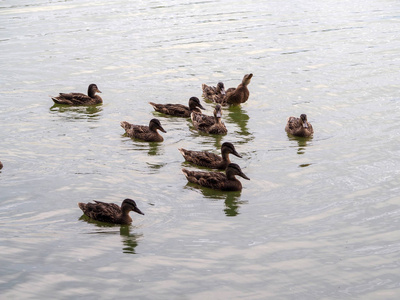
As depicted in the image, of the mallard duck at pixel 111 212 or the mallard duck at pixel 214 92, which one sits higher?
the mallard duck at pixel 214 92

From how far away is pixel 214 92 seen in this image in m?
18.6

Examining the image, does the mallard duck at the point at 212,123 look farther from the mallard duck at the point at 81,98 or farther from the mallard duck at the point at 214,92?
the mallard duck at the point at 81,98

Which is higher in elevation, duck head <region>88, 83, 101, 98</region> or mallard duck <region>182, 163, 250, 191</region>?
duck head <region>88, 83, 101, 98</region>

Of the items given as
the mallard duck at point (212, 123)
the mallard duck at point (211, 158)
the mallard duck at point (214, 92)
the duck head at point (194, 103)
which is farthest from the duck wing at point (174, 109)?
the mallard duck at point (211, 158)

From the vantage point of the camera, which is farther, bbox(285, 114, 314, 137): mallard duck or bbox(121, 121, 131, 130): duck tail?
bbox(121, 121, 131, 130): duck tail

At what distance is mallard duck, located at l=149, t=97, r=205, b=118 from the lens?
17.2 m

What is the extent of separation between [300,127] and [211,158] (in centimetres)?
233

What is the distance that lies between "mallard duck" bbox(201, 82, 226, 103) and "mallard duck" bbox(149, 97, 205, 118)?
1132 millimetres

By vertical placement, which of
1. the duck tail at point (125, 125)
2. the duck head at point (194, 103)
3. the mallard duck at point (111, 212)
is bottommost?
the mallard duck at point (111, 212)

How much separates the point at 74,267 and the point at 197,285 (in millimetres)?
1702

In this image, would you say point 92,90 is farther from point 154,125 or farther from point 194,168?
point 194,168

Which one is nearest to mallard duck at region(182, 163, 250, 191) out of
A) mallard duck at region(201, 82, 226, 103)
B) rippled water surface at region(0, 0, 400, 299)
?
rippled water surface at region(0, 0, 400, 299)

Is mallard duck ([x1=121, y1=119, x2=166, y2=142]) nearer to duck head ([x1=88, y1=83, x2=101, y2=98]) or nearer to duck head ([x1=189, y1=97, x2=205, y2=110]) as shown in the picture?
duck head ([x1=189, y1=97, x2=205, y2=110])

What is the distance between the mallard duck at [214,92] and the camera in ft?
59.9
